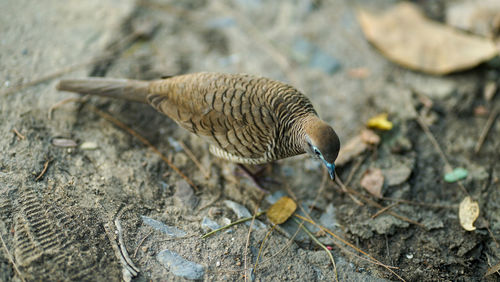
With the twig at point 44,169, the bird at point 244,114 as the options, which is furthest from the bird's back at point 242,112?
the twig at point 44,169

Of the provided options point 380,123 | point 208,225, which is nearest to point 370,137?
point 380,123

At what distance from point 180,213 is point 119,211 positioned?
0.50 metres

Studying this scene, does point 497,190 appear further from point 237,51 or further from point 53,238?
point 53,238

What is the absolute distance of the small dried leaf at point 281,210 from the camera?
3361 mm

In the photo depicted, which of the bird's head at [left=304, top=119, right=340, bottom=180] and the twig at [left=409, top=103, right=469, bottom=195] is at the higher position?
the bird's head at [left=304, top=119, right=340, bottom=180]

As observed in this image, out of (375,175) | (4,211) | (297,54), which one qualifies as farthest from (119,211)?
(297,54)

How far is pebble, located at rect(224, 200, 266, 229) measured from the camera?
129 inches

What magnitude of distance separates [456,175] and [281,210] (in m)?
1.82

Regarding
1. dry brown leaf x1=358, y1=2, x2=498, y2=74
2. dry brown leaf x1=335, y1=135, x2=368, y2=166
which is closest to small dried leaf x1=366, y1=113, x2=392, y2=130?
dry brown leaf x1=335, y1=135, x2=368, y2=166

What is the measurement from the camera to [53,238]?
→ 2.68m

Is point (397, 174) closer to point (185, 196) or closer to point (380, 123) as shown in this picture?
point (380, 123)

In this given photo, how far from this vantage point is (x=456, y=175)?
3752 millimetres

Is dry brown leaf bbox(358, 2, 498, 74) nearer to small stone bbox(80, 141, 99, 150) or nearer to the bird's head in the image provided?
the bird's head

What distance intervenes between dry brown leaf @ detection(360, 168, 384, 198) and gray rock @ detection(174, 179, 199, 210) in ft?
5.41
